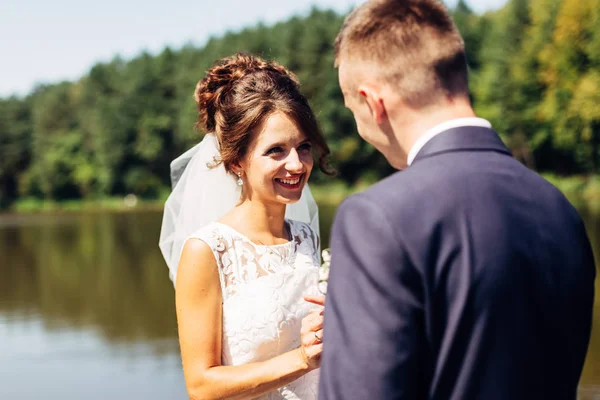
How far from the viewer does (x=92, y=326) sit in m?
17.7

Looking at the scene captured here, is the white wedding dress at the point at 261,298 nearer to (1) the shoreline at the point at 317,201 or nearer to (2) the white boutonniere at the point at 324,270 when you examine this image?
(2) the white boutonniere at the point at 324,270

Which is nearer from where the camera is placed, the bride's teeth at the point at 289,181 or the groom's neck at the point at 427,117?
the groom's neck at the point at 427,117

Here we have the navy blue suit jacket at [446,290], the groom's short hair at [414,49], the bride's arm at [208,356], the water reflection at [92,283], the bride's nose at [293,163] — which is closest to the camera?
the navy blue suit jacket at [446,290]

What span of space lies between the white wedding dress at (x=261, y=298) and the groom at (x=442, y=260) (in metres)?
1.66

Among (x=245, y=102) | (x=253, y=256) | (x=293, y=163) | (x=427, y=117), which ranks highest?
(x=427, y=117)

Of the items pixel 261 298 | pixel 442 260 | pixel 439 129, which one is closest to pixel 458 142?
pixel 439 129

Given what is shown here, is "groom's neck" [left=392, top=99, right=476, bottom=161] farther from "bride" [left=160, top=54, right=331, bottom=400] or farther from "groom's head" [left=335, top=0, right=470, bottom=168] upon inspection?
"bride" [left=160, top=54, right=331, bottom=400]

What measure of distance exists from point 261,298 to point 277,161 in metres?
0.68

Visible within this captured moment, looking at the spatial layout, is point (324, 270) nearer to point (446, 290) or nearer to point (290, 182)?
point (290, 182)

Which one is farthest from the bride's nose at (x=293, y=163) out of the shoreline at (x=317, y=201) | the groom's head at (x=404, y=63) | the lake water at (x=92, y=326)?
the shoreline at (x=317, y=201)

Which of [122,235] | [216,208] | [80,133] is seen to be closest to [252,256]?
[216,208]


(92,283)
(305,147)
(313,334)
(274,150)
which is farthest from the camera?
(92,283)

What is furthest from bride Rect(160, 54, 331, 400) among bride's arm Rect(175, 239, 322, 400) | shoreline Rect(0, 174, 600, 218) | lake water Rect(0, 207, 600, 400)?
shoreline Rect(0, 174, 600, 218)

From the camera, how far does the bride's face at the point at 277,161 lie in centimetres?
366
